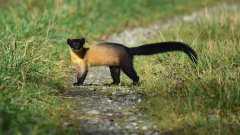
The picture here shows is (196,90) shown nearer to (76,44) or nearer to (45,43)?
(76,44)

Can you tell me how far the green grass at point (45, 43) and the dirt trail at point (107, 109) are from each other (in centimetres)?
21

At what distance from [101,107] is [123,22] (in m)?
7.59

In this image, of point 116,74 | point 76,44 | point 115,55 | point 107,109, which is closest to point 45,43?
point 76,44

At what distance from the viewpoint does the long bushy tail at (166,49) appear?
788 centimetres

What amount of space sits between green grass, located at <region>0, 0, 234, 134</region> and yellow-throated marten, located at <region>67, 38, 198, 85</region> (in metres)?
0.33

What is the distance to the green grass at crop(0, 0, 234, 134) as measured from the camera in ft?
19.6

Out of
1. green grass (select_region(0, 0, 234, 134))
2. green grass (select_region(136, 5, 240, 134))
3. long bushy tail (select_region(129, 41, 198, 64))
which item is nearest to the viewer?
green grass (select_region(0, 0, 234, 134))

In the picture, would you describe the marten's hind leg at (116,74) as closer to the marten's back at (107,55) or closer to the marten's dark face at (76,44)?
the marten's back at (107,55)

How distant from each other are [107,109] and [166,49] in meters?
1.45

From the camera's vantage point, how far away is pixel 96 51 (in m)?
8.06

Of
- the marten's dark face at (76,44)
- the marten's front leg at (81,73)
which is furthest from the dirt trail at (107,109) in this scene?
the marten's dark face at (76,44)

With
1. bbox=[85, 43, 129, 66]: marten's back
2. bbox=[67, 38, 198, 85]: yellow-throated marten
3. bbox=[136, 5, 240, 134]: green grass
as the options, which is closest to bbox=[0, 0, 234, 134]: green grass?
bbox=[67, 38, 198, 85]: yellow-throated marten

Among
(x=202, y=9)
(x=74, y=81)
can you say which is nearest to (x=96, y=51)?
(x=74, y=81)

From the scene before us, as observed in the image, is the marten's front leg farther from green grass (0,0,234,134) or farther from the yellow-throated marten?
green grass (0,0,234,134)
